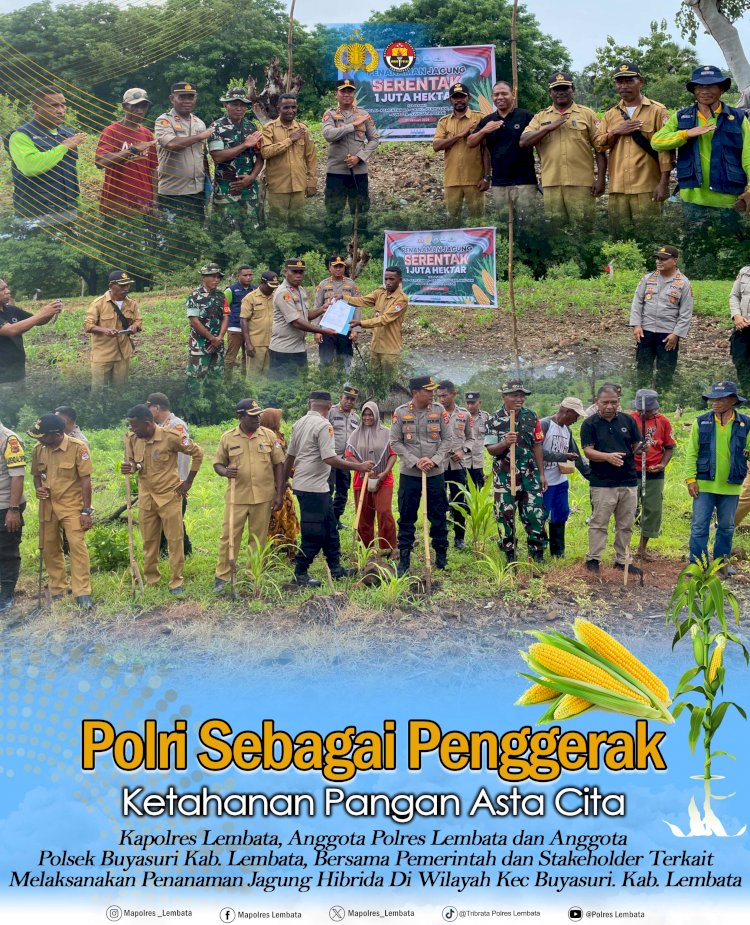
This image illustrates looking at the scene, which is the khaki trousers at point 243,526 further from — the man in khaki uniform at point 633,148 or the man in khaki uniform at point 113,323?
the man in khaki uniform at point 633,148

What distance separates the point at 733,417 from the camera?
1177 centimetres

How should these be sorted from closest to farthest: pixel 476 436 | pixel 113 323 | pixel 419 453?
pixel 419 453
pixel 476 436
pixel 113 323

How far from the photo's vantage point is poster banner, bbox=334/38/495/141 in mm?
14883

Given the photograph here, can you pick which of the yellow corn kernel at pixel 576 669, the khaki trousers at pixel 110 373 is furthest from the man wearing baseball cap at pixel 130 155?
the yellow corn kernel at pixel 576 669

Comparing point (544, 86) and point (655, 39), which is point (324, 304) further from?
point (655, 39)

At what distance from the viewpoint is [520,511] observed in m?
12.4

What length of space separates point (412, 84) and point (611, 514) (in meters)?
5.62

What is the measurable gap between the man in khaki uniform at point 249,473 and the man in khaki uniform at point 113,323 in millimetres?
2435

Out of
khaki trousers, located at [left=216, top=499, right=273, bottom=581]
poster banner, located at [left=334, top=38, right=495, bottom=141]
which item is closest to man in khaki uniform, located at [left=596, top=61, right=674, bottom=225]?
poster banner, located at [left=334, top=38, right=495, bottom=141]

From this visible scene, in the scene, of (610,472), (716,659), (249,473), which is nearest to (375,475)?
(249,473)

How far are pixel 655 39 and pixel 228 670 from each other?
13538mm

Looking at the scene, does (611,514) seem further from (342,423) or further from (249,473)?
(249,473)

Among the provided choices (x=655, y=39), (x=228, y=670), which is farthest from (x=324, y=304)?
(x=655, y=39)

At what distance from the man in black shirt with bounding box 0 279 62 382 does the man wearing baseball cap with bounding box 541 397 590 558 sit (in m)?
4.77
